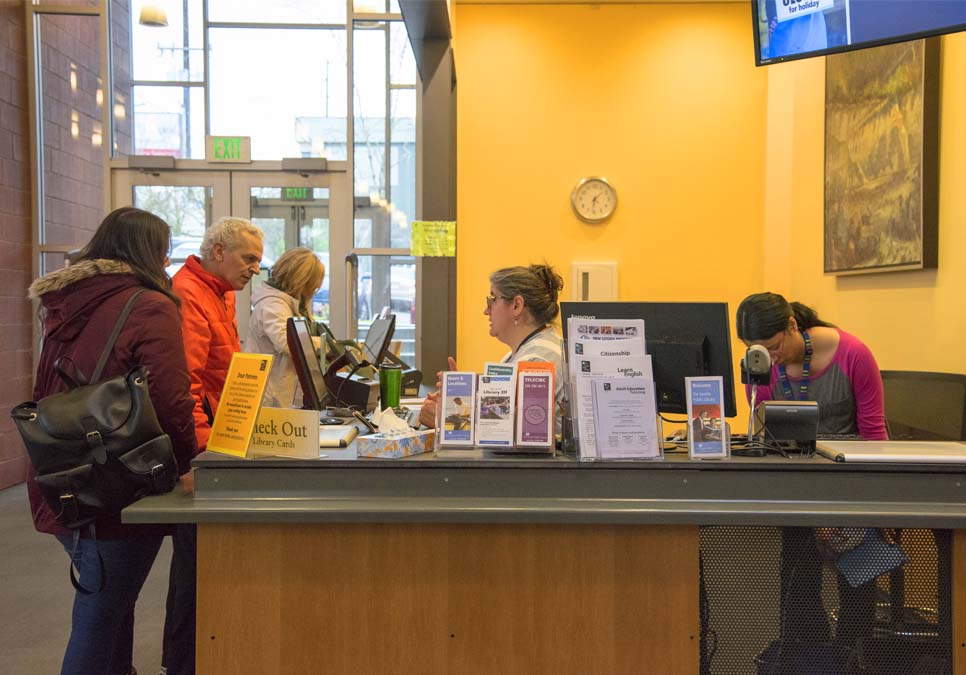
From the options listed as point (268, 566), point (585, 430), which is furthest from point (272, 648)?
point (585, 430)

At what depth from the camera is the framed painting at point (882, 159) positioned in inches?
129

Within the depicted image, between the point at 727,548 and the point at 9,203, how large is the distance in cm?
582

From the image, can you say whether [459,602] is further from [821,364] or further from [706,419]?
[821,364]

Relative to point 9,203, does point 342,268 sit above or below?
below

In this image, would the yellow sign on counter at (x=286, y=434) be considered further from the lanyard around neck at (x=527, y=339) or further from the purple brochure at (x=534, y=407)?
the lanyard around neck at (x=527, y=339)

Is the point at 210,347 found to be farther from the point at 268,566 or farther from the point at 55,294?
the point at 268,566

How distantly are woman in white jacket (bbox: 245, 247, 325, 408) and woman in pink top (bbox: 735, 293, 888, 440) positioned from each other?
1585 millimetres

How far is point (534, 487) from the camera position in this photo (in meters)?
1.92

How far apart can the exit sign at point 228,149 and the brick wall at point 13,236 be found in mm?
1384

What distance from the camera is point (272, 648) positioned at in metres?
1.90

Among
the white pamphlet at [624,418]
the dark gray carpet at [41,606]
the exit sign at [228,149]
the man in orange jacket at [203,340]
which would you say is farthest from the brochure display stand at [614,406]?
the exit sign at [228,149]

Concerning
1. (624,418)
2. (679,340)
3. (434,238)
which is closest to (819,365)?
(679,340)

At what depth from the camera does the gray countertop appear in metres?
1.87

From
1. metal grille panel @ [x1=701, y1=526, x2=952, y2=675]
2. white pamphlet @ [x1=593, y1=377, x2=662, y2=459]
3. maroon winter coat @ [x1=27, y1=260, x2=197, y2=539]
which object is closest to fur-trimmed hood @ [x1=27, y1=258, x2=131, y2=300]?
maroon winter coat @ [x1=27, y1=260, x2=197, y2=539]
